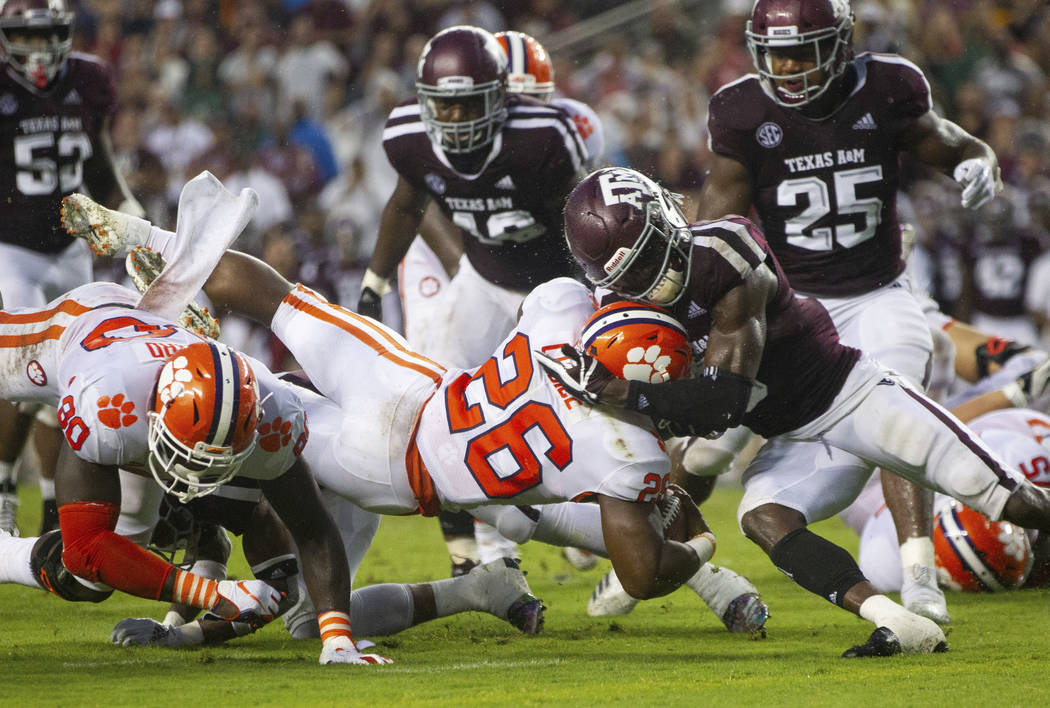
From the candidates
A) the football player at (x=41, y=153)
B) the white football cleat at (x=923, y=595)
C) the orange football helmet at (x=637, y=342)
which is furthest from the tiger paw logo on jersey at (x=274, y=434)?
the football player at (x=41, y=153)

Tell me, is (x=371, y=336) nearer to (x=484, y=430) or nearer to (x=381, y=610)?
(x=484, y=430)

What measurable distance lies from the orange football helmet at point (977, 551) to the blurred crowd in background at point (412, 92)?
481 centimetres

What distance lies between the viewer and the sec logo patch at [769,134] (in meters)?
5.31

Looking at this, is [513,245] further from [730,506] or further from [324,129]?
[324,129]

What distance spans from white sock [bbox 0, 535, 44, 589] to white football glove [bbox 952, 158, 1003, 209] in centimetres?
346

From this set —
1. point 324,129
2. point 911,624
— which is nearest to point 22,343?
point 911,624

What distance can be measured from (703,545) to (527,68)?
344 cm

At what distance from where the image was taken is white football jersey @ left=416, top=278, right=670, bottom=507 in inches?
153

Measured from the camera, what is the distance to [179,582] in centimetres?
384

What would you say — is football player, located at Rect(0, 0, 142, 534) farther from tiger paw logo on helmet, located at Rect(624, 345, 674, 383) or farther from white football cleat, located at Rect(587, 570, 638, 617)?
tiger paw logo on helmet, located at Rect(624, 345, 674, 383)

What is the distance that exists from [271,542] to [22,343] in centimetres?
102

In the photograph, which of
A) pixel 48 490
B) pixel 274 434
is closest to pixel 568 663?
pixel 274 434

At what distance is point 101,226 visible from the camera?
4.77m

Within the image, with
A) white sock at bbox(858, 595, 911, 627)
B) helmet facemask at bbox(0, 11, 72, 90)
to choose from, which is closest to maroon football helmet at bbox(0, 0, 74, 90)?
helmet facemask at bbox(0, 11, 72, 90)
